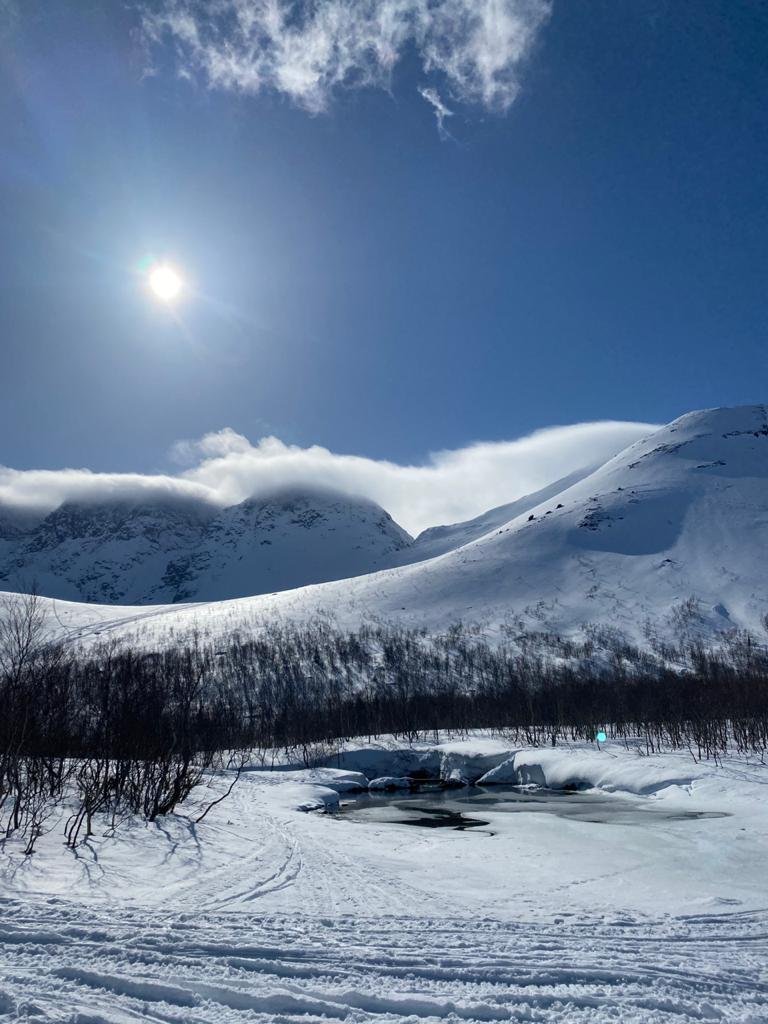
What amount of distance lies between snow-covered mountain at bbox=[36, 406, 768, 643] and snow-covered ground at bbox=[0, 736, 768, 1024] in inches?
4420

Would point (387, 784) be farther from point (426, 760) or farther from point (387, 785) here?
point (426, 760)

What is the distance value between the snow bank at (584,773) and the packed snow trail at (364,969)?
75.6 ft

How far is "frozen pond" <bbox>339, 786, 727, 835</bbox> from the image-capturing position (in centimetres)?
2208

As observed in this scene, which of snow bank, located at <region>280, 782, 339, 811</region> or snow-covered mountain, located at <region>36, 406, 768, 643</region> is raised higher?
snow-covered mountain, located at <region>36, 406, 768, 643</region>

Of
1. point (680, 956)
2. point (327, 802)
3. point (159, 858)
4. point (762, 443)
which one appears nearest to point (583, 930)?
point (680, 956)

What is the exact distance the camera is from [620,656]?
106500mm

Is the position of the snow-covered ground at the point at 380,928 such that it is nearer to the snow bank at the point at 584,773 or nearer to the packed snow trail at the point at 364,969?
the packed snow trail at the point at 364,969

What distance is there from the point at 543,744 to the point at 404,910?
4642 centimetres

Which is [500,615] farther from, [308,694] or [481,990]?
[481,990]

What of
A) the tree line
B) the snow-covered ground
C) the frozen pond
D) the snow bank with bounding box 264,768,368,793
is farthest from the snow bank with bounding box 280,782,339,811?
the snow-covered ground

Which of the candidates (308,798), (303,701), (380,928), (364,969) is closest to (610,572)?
(303,701)

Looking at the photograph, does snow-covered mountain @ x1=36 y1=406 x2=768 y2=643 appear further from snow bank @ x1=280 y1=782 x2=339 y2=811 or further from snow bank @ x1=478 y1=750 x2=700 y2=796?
snow bank @ x1=280 y1=782 x2=339 y2=811

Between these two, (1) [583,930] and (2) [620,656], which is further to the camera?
(2) [620,656]

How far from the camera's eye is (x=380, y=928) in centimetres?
754
